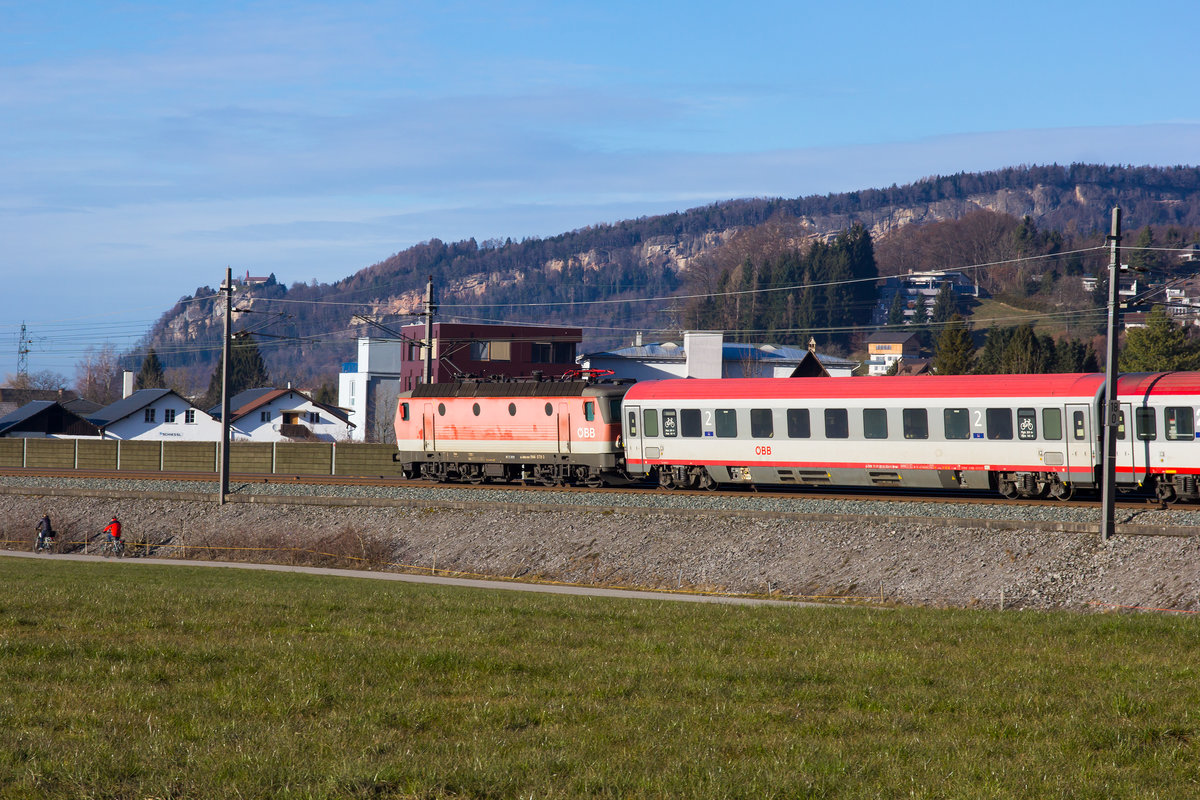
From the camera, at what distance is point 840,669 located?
1178 cm

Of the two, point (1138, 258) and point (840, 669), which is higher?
point (1138, 258)

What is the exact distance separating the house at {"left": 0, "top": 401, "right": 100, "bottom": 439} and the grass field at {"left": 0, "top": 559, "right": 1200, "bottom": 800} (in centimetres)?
8439

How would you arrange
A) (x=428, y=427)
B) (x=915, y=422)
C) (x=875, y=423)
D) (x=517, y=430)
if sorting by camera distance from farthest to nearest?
(x=428, y=427) < (x=517, y=430) < (x=875, y=423) < (x=915, y=422)

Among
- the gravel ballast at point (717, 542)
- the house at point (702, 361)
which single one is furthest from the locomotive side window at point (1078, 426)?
the house at point (702, 361)

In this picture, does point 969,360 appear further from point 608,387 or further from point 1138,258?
point 608,387

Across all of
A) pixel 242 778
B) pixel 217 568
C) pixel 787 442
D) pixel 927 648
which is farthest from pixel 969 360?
pixel 242 778

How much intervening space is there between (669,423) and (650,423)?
706mm

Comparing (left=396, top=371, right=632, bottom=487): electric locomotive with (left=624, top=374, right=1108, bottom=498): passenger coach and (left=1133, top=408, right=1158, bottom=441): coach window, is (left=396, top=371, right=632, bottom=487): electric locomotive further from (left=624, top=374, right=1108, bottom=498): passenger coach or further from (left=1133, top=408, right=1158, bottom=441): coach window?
(left=1133, top=408, right=1158, bottom=441): coach window

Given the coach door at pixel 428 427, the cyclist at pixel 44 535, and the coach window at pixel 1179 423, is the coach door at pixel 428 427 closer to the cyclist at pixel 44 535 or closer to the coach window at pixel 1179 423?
the cyclist at pixel 44 535

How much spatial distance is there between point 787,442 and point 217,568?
1816cm

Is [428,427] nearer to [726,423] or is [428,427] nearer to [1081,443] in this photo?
[726,423]

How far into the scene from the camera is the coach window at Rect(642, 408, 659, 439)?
122 ft

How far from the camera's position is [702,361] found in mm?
111188

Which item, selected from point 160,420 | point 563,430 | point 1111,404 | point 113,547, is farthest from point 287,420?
point 1111,404
